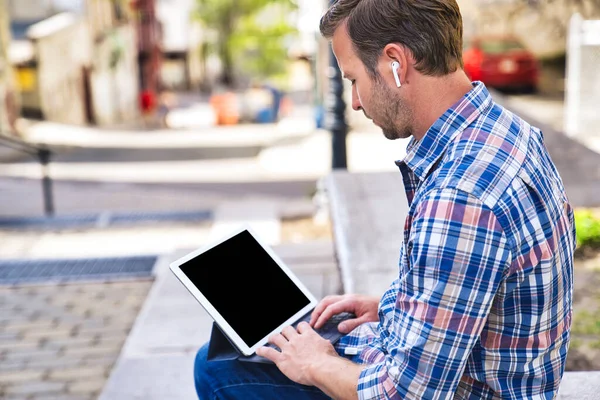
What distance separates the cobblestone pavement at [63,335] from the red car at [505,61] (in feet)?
51.3

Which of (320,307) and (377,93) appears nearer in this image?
(377,93)

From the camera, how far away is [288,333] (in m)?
2.01

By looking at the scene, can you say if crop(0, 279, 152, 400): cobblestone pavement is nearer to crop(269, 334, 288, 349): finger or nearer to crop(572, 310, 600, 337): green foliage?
crop(269, 334, 288, 349): finger

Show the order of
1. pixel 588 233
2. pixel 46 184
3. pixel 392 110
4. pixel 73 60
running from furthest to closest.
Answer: pixel 73 60
pixel 46 184
pixel 588 233
pixel 392 110

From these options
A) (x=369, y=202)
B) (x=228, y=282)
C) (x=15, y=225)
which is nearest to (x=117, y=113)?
(x=15, y=225)

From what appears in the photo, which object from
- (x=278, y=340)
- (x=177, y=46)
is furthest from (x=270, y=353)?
(x=177, y=46)

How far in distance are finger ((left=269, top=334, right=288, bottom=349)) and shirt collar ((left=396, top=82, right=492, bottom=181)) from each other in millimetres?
577

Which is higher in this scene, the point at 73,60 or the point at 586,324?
the point at 586,324

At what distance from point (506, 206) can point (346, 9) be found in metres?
0.57

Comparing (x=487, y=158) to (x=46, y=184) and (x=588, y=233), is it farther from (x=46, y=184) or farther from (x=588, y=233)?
(x=46, y=184)

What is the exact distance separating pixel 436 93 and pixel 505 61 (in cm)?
1925

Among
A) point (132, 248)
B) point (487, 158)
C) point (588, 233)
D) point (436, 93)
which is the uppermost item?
point (436, 93)

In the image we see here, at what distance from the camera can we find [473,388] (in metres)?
1.73

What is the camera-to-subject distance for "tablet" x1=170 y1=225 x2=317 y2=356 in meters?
2.09
